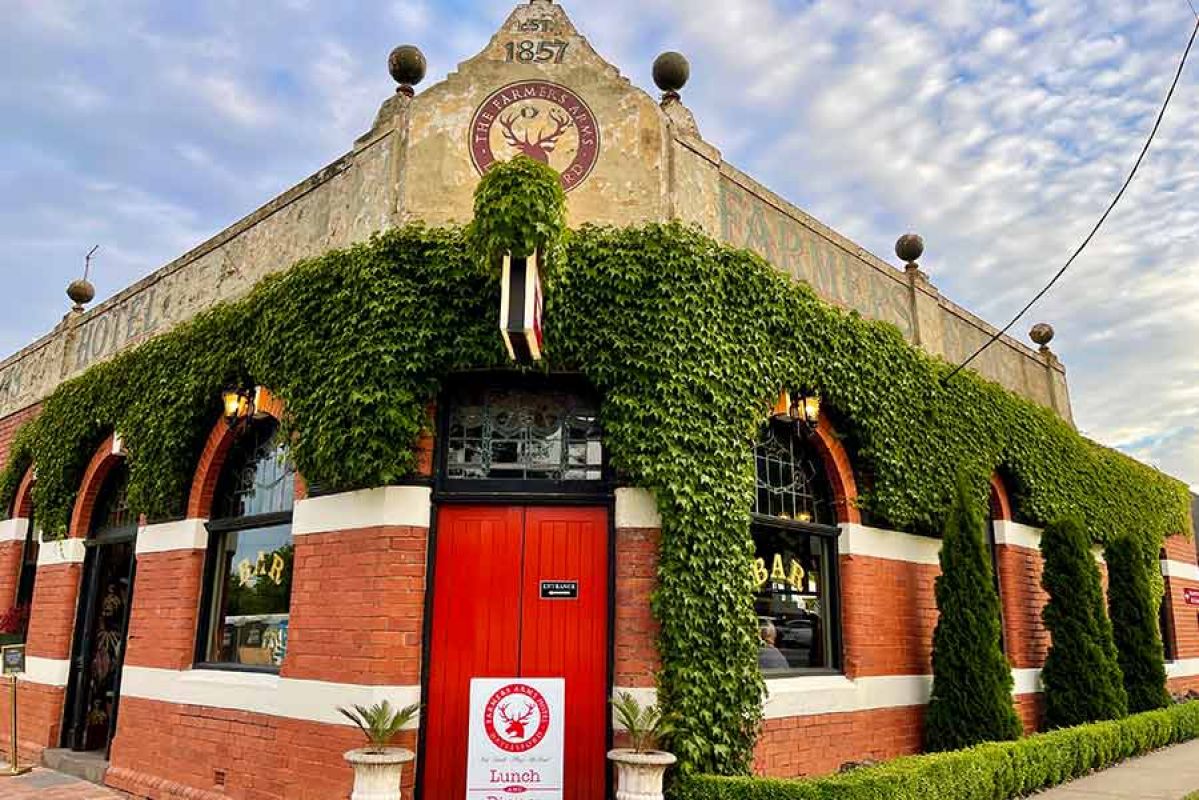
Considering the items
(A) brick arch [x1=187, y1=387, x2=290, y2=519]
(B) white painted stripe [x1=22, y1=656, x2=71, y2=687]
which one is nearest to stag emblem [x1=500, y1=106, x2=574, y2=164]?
(A) brick arch [x1=187, y1=387, x2=290, y2=519]

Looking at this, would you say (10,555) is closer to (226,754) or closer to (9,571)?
(9,571)

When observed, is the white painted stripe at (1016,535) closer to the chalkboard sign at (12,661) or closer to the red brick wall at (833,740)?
the red brick wall at (833,740)

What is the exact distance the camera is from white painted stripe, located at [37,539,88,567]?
11.9 meters

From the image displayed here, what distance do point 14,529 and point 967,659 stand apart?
1354 cm

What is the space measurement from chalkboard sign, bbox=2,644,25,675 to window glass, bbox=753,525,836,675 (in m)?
9.49

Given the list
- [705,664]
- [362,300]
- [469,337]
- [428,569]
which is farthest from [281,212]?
[705,664]

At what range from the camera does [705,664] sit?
7188 mm

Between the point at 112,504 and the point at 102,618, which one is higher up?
the point at 112,504

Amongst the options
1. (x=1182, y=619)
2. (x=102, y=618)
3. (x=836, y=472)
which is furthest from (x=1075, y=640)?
(x=102, y=618)

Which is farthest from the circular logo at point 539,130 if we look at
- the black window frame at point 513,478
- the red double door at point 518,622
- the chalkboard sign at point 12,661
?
the chalkboard sign at point 12,661

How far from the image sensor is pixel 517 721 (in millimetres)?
6883

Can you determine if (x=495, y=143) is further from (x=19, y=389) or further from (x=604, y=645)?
(x=19, y=389)

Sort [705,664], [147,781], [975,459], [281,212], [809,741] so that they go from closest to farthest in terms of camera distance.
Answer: [705,664], [809,741], [147,781], [281,212], [975,459]

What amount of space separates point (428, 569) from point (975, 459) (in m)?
7.25
